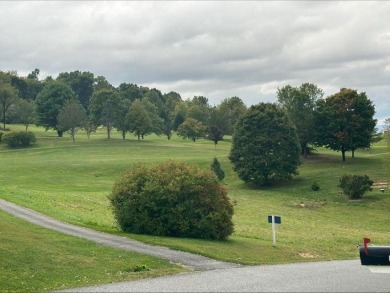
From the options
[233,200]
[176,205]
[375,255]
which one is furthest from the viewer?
[233,200]

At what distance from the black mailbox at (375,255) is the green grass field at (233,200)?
10706 millimetres

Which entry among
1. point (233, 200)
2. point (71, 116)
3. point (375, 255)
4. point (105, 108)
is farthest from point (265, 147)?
point (375, 255)

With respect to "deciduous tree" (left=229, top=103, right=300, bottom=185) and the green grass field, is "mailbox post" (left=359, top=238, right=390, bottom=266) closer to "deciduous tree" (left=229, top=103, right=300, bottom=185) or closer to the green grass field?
the green grass field

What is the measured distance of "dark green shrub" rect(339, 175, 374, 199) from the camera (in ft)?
188

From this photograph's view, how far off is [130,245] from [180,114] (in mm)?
133205

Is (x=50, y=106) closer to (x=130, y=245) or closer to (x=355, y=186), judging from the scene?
(x=355, y=186)

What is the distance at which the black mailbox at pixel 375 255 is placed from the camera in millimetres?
9398

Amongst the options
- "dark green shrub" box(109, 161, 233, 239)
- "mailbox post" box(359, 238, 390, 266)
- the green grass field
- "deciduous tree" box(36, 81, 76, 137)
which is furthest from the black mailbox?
"deciduous tree" box(36, 81, 76, 137)

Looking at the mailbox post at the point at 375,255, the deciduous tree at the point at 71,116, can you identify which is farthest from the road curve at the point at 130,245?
the deciduous tree at the point at 71,116

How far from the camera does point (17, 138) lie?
10600cm

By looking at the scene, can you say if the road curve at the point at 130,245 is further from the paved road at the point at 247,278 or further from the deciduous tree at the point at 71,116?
the deciduous tree at the point at 71,116

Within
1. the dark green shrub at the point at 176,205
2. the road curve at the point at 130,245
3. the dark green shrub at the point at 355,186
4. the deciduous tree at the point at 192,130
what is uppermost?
the deciduous tree at the point at 192,130

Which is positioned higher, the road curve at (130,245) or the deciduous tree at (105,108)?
the deciduous tree at (105,108)

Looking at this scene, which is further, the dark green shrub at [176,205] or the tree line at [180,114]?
the tree line at [180,114]
